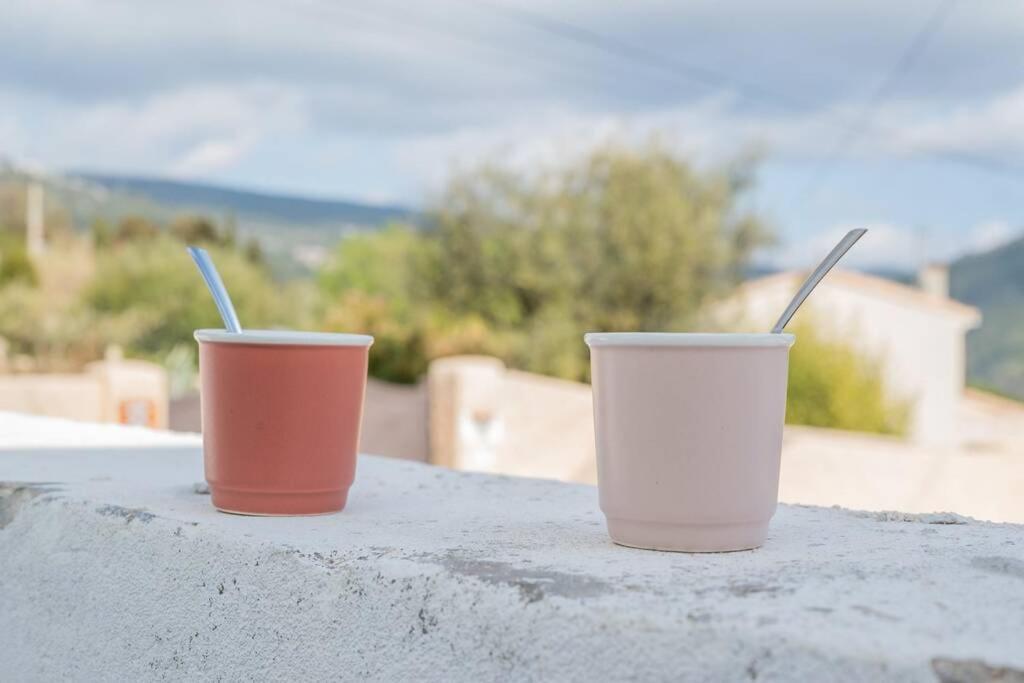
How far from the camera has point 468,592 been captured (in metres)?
0.88

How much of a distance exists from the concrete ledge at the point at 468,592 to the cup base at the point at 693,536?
0.05 ft

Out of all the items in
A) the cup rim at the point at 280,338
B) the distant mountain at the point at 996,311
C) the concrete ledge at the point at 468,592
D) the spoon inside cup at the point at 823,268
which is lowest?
the distant mountain at the point at 996,311

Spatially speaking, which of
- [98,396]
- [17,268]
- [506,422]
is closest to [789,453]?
[506,422]

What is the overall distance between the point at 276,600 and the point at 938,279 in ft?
81.9

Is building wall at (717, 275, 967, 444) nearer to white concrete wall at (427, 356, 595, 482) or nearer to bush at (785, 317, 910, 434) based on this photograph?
bush at (785, 317, 910, 434)

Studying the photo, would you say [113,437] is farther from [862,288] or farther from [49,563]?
[862,288]

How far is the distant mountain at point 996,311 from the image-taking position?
39156mm

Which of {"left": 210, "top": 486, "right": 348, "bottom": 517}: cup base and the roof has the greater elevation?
{"left": 210, "top": 486, "right": 348, "bottom": 517}: cup base

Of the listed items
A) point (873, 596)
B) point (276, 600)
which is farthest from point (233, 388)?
point (873, 596)

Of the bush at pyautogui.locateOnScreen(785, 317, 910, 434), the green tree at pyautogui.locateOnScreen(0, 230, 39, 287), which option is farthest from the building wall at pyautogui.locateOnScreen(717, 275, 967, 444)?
the green tree at pyautogui.locateOnScreen(0, 230, 39, 287)

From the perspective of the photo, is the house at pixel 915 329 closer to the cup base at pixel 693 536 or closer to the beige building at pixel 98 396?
the beige building at pixel 98 396

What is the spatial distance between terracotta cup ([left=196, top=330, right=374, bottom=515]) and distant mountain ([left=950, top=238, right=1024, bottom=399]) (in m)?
38.4

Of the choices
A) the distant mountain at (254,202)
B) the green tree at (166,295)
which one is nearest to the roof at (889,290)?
the green tree at (166,295)

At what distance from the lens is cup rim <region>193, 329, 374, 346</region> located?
45.3 inches
